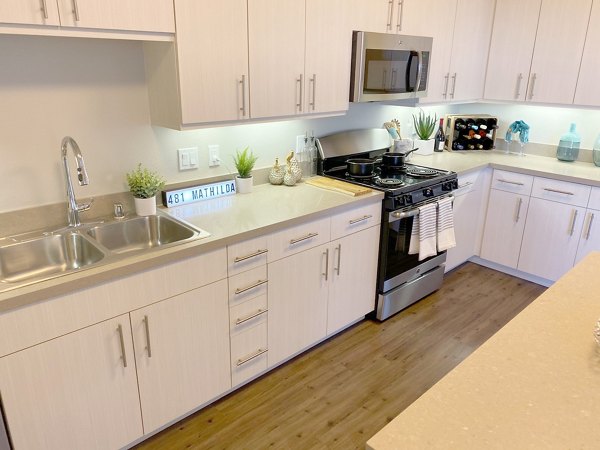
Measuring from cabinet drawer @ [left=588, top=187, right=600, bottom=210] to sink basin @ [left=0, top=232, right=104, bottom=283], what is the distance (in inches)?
122

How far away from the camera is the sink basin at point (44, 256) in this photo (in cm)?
192

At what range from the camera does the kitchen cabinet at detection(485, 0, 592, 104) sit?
131 inches

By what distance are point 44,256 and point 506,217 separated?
319 centimetres

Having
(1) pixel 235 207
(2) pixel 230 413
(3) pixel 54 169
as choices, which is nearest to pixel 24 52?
(3) pixel 54 169

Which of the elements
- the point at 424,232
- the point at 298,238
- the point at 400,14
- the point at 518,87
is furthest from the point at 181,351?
the point at 518,87

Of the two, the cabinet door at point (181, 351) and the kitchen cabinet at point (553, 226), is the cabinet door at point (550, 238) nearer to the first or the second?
the kitchen cabinet at point (553, 226)

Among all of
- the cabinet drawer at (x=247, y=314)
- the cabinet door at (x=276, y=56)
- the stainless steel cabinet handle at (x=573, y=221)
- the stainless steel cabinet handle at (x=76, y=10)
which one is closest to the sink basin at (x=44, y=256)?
the cabinet drawer at (x=247, y=314)

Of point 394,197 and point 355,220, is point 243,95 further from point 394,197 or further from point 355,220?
point 394,197

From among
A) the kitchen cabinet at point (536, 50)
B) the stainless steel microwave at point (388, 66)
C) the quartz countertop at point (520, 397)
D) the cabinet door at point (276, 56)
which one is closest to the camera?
the quartz countertop at point (520, 397)

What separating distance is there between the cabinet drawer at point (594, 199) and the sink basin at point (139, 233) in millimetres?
2702

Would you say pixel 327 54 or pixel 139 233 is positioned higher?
pixel 327 54

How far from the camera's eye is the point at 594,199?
3.18m

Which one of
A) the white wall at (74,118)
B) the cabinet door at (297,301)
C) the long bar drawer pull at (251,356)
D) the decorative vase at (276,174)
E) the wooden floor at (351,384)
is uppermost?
the white wall at (74,118)

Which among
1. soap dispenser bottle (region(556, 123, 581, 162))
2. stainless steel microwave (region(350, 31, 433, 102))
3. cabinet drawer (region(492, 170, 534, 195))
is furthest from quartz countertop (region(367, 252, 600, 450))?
soap dispenser bottle (region(556, 123, 581, 162))
